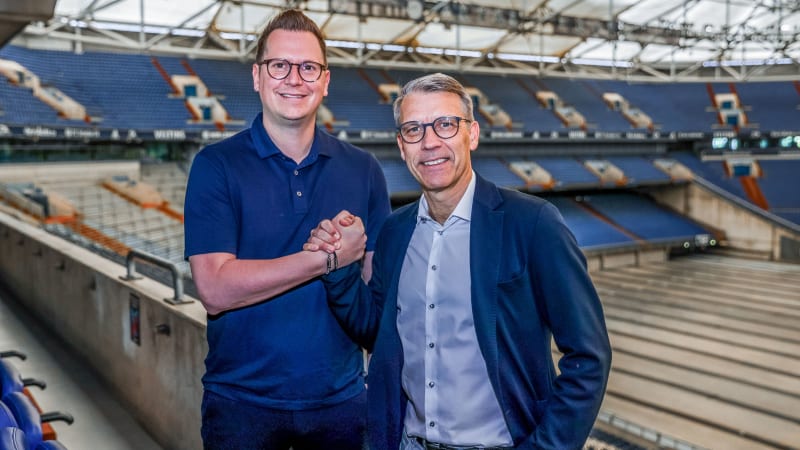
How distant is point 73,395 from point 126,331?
2.32ft

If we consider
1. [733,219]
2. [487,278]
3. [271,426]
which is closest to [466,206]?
[487,278]

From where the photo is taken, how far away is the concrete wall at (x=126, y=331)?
136 inches

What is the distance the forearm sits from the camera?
177 cm

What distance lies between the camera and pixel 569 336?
1555 millimetres

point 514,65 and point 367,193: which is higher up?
point 514,65

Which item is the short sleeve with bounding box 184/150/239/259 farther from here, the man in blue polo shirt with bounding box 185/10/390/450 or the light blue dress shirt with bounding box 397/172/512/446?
the light blue dress shirt with bounding box 397/172/512/446

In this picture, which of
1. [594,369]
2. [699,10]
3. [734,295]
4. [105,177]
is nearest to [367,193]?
[594,369]

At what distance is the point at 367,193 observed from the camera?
6.82ft

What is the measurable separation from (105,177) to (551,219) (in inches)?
782

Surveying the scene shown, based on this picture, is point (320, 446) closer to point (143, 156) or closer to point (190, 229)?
point (190, 229)

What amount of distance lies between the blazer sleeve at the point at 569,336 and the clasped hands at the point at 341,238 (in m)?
0.50

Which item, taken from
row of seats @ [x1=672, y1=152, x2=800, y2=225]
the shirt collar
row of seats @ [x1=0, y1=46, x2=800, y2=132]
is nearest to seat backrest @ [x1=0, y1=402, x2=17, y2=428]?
the shirt collar

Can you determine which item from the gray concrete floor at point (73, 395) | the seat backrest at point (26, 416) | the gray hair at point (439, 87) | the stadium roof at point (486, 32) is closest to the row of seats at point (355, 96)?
the stadium roof at point (486, 32)

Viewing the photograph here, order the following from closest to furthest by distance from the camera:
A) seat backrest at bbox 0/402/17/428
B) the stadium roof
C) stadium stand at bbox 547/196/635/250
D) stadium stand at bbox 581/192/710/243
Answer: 1. seat backrest at bbox 0/402/17/428
2. the stadium roof
3. stadium stand at bbox 547/196/635/250
4. stadium stand at bbox 581/192/710/243
